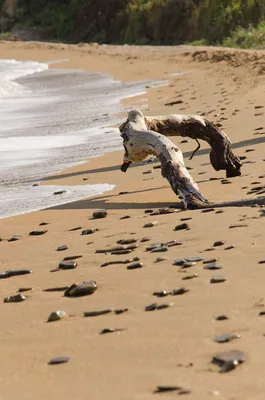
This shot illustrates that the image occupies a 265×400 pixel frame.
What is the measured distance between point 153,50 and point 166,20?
9.84 meters

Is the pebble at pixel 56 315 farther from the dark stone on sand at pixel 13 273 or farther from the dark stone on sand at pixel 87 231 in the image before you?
the dark stone on sand at pixel 87 231

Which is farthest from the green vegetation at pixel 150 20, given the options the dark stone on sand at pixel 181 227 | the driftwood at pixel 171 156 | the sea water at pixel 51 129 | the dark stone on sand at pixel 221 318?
the dark stone on sand at pixel 221 318

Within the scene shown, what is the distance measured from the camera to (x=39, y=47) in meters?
38.1

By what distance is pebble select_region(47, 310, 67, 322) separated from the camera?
15.1 ft

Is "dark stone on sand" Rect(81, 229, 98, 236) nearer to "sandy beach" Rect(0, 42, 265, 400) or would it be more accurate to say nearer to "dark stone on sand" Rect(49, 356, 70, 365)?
"sandy beach" Rect(0, 42, 265, 400)

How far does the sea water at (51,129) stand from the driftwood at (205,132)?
2.17 ft

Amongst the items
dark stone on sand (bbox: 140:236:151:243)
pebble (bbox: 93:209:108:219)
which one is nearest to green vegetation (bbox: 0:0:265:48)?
pebble (bbox: 93:209:108:219)

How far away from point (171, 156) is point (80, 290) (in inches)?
109

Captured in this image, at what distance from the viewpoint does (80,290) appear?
500 cm

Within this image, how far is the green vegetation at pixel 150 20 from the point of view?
34.6 meters

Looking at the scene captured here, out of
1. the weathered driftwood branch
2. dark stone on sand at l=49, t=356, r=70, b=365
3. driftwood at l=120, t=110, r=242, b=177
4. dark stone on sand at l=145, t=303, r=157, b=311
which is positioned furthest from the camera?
driftwood at l=120, t=110, r=242, b=177

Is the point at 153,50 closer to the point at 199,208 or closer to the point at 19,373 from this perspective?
the point at 199,208

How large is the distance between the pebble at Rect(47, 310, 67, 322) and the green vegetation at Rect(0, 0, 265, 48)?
21.9m

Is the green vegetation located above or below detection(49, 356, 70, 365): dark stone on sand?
below
